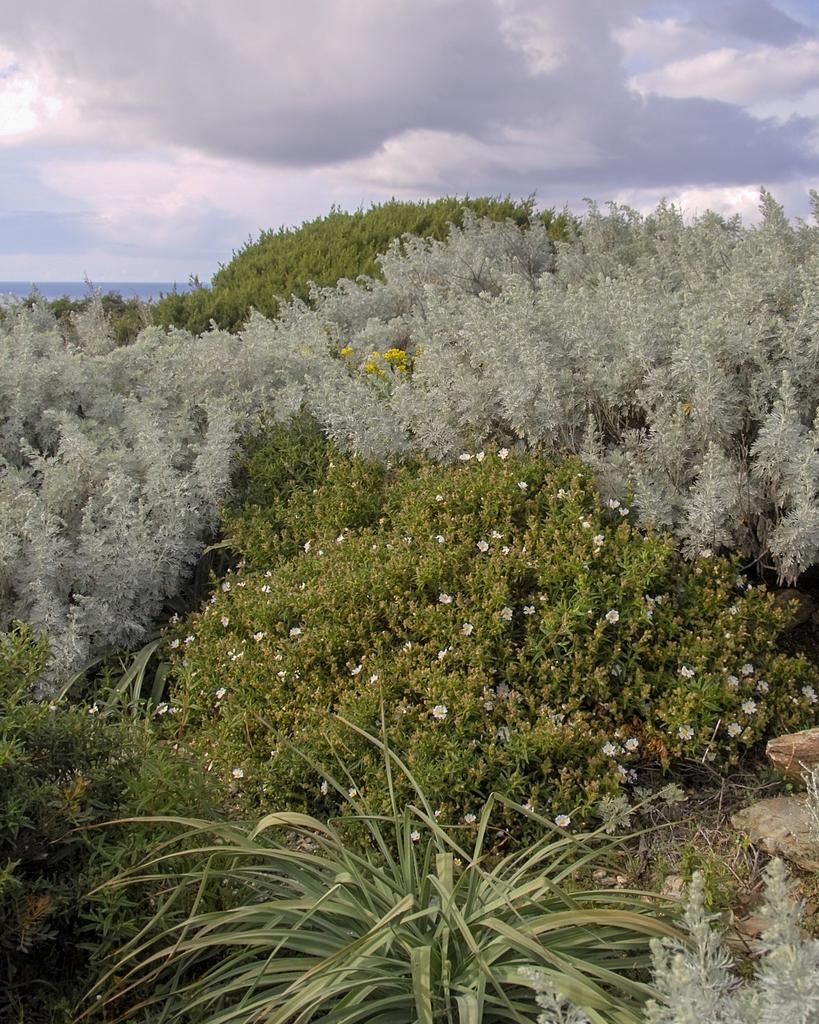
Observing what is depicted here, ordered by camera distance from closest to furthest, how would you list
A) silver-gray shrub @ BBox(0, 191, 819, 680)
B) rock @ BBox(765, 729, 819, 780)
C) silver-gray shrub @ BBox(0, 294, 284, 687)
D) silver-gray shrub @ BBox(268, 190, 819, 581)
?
rock @ BBox(765, 729, 819, 780)
silver-gray shrub @ BBox(268, 190, 819, 581)
silver-gray shrub @ BBox(0, 191, 819, 680)
silver-gray shrub @ BBox(0, 294, 284, 687)

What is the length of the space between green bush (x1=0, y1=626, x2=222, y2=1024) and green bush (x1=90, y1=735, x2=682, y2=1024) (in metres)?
0.09

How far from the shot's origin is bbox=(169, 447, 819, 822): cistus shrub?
3381mm

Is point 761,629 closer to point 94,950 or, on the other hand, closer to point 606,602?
point 606,602

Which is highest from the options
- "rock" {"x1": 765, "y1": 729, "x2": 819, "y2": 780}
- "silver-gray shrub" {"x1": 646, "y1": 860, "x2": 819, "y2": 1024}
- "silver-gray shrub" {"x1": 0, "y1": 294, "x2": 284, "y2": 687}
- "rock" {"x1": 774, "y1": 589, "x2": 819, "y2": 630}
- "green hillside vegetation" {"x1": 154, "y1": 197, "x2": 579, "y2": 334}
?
"green hillside vegetation" {"x1": 154, "y1": 197, "x2": 579, "y2": 334}

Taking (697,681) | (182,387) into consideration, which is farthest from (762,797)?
(182,387)

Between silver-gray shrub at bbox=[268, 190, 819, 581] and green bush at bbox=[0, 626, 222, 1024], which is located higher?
silver-gray shrub at bbox=[268, 190, 819, 581]

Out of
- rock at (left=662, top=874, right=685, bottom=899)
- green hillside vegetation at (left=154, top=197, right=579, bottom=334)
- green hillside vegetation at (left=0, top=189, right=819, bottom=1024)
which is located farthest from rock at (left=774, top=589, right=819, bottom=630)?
green hillside vegetation at (left=154, top=197, right=579, bottom=334)

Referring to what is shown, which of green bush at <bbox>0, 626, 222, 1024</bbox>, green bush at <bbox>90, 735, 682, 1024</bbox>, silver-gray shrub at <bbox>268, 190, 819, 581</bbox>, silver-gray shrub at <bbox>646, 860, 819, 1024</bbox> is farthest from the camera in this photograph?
silver-gray shrub at <bbox>268, 190, 819, 581</bbox>

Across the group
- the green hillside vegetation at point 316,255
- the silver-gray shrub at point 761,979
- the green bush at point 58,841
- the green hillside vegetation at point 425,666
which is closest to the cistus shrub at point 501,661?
the green hillside vegetation at point 425,666

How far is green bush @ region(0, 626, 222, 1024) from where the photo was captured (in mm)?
2355

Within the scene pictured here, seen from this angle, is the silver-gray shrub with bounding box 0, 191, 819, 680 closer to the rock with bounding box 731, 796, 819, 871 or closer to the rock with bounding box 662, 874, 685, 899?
the rock with bounding box 731, 796, 819, 871

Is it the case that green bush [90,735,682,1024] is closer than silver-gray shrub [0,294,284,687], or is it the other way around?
green bush [90,735,682,1024]

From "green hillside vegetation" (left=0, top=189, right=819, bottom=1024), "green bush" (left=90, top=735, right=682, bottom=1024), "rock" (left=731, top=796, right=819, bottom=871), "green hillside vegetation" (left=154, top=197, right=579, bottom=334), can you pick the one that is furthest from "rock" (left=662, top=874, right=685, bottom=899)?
"green hillside vegetation" (left=154, top=197, right=579, bottom=334)

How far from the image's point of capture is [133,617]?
499 cm
